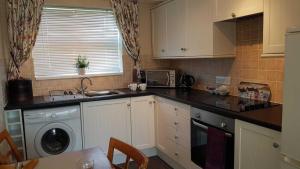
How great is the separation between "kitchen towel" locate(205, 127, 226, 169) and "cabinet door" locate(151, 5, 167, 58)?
5.56 ft

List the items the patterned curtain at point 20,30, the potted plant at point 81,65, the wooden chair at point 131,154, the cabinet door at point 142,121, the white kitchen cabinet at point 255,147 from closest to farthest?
1. the wooden chair at point 131,154
2. the white kitchen cabinet at point 255,147
3. the patterned curtain at point 20,30
4. the cabinet door at point 142,121
5. the potted plant at point 81,65

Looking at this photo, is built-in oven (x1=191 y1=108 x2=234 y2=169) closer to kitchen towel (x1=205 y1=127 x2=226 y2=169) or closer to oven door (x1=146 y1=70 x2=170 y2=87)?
kitchen towel (x1=205 y1=127 x2=226 y2=169)

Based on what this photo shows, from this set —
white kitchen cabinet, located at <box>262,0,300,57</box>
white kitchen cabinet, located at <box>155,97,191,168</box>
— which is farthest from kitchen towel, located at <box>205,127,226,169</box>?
white kitchen cabinet, located at <box>262,0,300,57</box>

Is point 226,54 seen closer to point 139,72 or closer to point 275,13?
point 275,13

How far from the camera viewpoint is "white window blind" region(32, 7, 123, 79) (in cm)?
330

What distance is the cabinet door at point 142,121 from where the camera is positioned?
3230 mm

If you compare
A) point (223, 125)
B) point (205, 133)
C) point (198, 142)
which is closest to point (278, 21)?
point (223, 125)

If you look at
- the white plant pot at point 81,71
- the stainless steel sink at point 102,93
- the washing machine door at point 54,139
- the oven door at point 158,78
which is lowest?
the washing machine door at point 54,139

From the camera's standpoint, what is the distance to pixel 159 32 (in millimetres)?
3656

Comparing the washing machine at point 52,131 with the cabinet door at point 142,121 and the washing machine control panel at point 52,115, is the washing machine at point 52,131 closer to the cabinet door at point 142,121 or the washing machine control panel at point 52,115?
the washing machine control panel at point 52,115

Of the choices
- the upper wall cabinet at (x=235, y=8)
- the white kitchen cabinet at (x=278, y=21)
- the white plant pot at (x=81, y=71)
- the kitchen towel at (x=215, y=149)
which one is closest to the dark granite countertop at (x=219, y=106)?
the kitchen towel at (x=215, y=149)

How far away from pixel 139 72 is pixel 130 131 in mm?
962

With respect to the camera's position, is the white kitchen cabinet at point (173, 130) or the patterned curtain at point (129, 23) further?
the patterned curtain at point (129, 23)

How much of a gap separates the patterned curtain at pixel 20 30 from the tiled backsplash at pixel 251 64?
7.64 ft
